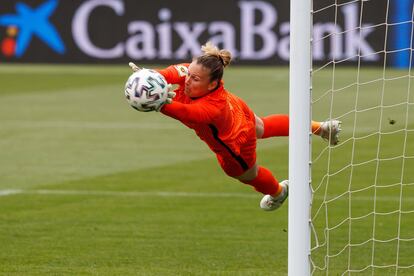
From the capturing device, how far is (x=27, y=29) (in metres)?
29.4

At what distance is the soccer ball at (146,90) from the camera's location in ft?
24.4

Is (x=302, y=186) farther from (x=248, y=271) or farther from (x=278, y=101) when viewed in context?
(x=278, y=101)

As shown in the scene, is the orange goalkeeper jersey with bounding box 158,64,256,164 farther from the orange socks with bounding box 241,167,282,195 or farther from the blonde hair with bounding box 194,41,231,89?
the orange socks with bounding box 241,167,282,195

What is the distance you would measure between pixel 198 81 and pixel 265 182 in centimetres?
160

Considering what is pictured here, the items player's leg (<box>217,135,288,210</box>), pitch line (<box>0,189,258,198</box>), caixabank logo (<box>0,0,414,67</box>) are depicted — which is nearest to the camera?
player's leg (<box>217,135,288,210</box>)

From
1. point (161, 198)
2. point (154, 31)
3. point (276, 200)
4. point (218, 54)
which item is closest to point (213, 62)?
point (218, 54)

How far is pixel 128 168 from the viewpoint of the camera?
1496 centimetres

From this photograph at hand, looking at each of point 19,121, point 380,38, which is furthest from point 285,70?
A: point 19,121

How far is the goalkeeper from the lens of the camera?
27.6 feet

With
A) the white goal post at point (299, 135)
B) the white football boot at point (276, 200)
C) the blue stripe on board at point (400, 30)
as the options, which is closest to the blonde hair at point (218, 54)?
the white goal post at point (299, 135)

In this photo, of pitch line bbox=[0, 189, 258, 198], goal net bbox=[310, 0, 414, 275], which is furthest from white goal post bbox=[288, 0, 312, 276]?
pitch line bbox=[0, 189, 258, 198]

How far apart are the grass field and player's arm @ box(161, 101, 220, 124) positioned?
50.2 inches

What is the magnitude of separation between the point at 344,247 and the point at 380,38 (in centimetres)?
1796

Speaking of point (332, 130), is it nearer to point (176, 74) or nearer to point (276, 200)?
point (276, 200)
